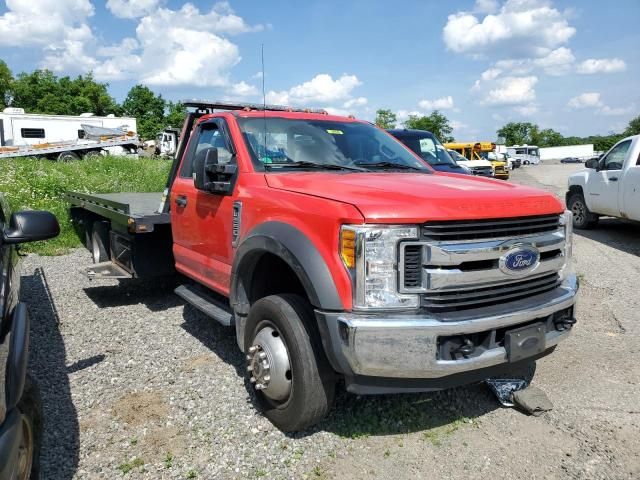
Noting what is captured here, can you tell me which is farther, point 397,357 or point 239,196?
point 239,196

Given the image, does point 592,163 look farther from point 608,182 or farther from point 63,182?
point 63,182

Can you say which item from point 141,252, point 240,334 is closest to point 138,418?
point 240,334

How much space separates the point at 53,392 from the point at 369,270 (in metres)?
2.63

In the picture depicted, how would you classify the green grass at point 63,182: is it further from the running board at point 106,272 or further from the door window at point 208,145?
the door window at point 208,145

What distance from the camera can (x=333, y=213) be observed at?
271 cm

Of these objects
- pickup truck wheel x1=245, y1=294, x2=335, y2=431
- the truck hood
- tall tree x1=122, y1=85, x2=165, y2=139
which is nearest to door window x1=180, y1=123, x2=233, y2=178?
the truck hood

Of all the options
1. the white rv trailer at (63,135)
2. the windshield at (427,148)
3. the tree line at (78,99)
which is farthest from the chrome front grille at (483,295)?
Result: the tree line at (78,99)

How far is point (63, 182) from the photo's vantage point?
11977 mm

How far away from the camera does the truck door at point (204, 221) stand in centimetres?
392

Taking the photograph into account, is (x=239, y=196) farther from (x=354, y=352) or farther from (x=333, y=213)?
(x=354, y=352)

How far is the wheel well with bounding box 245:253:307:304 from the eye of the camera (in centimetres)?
348

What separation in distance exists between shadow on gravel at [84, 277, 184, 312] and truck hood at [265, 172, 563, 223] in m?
3.08

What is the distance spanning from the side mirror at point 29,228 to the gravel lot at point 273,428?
1.27 m

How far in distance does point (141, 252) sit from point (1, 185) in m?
8.00
